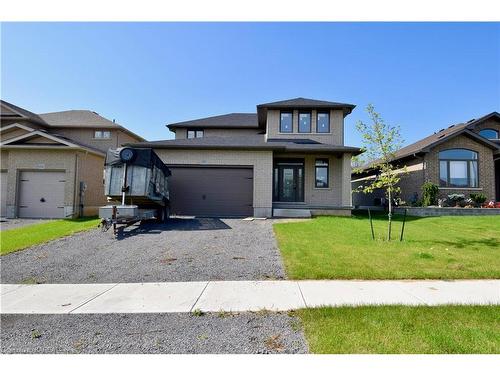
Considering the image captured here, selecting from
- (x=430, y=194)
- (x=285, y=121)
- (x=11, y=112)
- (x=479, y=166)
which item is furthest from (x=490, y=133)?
(x=11, y=112)

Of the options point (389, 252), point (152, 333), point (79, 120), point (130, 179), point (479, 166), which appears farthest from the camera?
point (79, 120)

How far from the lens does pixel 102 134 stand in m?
22.2

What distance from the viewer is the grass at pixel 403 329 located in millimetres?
3088

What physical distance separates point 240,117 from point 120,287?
2084 cm

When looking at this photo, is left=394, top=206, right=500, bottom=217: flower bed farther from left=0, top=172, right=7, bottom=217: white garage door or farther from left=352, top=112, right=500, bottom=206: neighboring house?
left=0, top=172, right=7, bottom=217: white garage door

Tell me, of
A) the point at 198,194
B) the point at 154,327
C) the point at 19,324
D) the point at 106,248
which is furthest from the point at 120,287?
the point at 198,194

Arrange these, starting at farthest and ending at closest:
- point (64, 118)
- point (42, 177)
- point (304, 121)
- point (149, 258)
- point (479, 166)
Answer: point (64, 118) → point (304, 121) → point (479, 166) → point (42, 177) → point (149, 258)

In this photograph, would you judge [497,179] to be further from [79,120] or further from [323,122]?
[79,120]

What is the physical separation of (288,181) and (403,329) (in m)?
13.5

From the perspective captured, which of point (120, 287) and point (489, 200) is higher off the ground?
point (489, 200)

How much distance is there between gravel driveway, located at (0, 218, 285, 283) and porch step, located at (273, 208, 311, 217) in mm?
4663

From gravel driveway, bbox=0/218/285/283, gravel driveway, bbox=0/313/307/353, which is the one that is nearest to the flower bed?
gravel driveway, bbox=0/218/285/283

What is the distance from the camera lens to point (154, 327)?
3.65m
